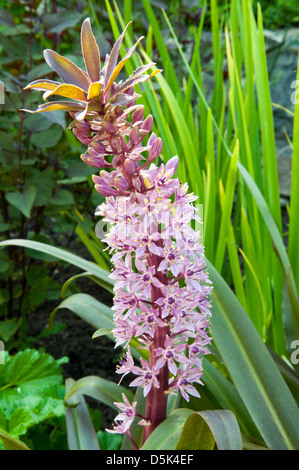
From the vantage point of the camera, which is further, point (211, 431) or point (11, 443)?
point (11, 443)

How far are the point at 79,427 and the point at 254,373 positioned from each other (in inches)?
17.3

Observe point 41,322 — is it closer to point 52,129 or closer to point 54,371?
point 54,371

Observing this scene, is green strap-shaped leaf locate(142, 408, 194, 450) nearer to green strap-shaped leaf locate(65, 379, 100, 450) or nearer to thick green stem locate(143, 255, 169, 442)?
thick green stem locate(143, 255, 169, 442)

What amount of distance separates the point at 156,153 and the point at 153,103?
1.81ft

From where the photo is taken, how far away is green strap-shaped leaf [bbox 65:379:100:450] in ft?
3.32

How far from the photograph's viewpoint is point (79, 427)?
1.05 m

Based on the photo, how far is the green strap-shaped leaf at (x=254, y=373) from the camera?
0.77 meters

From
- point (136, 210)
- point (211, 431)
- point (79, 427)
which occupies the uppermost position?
point (136, 210)

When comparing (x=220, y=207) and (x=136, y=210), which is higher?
(x=136, y=210)

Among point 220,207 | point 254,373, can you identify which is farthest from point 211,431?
point 220,207

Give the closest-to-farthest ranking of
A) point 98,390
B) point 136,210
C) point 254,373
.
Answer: point 136,210
point 254,373
point 98,390

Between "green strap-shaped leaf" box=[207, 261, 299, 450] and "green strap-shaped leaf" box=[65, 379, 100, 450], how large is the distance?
39 cm

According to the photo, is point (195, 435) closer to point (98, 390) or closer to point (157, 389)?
point (157, 389)

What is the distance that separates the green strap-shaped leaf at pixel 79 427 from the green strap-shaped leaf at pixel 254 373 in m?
0.39
